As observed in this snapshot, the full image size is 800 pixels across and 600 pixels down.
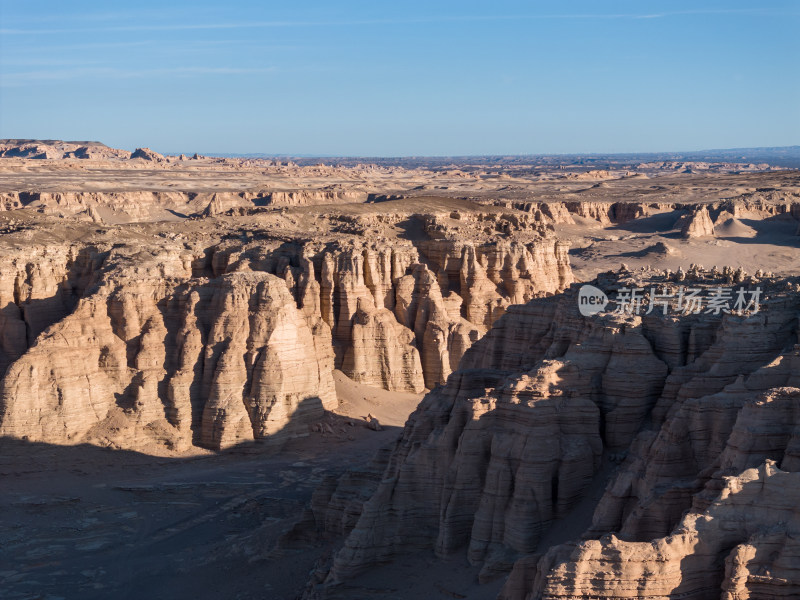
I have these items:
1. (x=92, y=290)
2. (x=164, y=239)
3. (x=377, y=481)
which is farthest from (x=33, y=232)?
(x=377, y=481)

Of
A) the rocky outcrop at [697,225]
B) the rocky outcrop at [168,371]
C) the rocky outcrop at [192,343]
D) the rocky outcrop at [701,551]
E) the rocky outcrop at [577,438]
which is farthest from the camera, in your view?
the rocky outcrop at [697,225]

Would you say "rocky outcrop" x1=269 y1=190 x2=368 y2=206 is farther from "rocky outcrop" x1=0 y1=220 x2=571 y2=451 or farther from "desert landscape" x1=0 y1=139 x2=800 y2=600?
"rocky outcrop" x1=0 y1=220 x2=571 y2=451

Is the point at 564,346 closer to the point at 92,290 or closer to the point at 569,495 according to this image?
the point at 569,495

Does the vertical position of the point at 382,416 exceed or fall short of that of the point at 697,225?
it falls short

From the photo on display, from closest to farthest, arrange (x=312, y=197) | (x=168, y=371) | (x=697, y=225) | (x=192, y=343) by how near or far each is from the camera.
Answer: (x=192, y=343)
(x=168, y=371)
(x=697, y=225)
(x=312, y=197)

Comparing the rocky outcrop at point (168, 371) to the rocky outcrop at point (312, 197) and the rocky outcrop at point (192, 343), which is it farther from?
the rocky outcrop at point (312, 197)

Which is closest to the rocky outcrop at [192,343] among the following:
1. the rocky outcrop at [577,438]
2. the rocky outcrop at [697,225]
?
the rocky outcrop at [577,438]

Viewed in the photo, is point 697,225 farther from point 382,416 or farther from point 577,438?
point 577,438

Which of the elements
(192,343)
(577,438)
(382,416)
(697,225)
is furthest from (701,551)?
(697,225)
